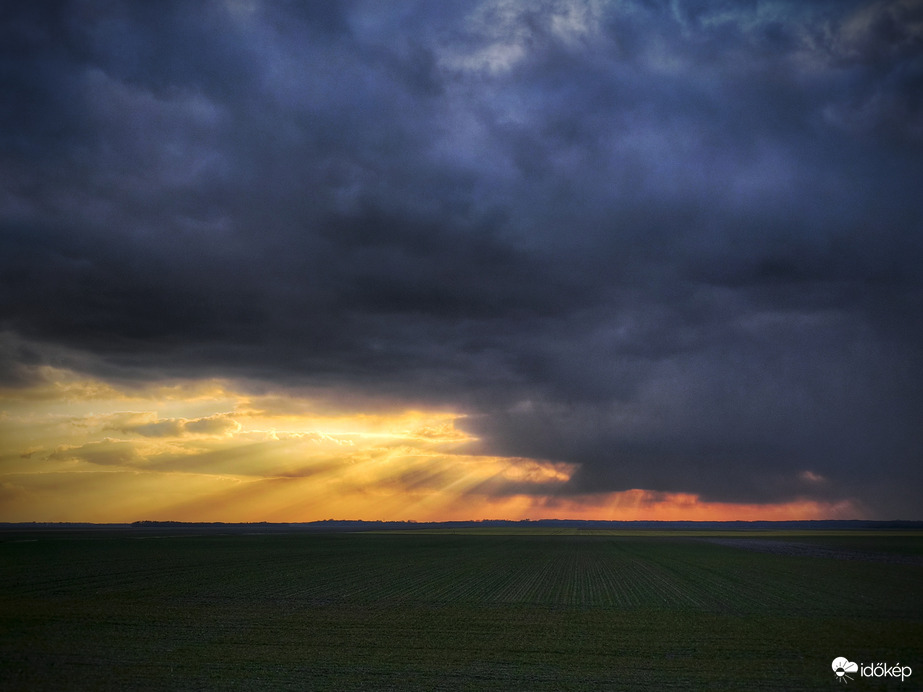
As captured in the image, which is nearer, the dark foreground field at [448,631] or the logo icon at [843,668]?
the dark foreground field at [448,631]

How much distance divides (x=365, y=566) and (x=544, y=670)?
38924 mm

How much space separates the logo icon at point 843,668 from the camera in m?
17.7

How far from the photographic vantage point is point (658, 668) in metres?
18.5

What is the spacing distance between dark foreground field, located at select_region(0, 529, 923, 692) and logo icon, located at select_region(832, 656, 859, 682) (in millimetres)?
315

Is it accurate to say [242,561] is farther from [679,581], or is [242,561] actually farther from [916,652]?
[916,652]

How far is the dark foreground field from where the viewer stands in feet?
57.5

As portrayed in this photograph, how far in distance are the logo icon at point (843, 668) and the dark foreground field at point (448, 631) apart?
12.4 inches

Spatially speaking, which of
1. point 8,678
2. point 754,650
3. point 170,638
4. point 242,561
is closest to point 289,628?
point 170,638

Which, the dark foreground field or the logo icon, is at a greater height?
the logo icon

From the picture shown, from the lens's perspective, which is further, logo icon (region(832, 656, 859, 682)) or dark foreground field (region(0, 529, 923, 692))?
logo icon (region(832, 656, 859, 682))

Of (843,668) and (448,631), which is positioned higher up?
(843,668)

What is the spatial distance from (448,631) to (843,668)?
13.3 metres

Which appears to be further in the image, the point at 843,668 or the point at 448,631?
the point at 448,631

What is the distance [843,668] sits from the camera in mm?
18609
